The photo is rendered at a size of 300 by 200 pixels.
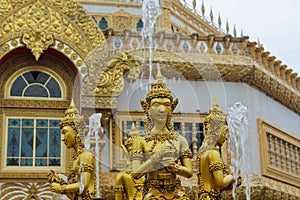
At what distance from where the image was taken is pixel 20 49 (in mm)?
12844

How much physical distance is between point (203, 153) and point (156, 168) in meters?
0.80

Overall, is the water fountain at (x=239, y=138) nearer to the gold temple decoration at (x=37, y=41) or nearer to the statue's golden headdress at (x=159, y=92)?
the gold temple decoration at (x=37, y=41)

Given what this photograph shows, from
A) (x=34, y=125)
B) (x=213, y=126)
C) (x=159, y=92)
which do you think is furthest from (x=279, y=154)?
(x=159, y=92)

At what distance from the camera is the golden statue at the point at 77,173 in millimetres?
6727

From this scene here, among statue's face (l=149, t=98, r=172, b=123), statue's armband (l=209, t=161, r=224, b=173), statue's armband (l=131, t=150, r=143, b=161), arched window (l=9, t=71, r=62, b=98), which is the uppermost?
arched window (l=9, t=71, r=62, b=98)

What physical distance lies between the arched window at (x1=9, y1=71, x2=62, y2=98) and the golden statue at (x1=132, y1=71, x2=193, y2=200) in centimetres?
→ 720

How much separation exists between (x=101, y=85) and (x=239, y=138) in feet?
11.6

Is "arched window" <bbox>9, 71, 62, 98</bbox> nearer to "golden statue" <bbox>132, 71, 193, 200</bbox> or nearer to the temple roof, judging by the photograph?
the temple roof

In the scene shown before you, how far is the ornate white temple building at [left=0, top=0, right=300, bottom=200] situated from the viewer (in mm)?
12516

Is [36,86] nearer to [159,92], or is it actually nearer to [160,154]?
[159,92]

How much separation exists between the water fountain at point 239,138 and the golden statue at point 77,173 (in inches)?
257

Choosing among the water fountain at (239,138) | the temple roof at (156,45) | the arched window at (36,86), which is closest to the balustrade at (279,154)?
the water fountain at (239,138)

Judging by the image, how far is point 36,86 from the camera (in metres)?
13.1

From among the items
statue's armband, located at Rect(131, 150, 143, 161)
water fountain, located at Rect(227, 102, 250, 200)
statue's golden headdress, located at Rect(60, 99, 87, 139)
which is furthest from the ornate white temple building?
statue's armband, located at Rect(131, 150, 143, 161)
